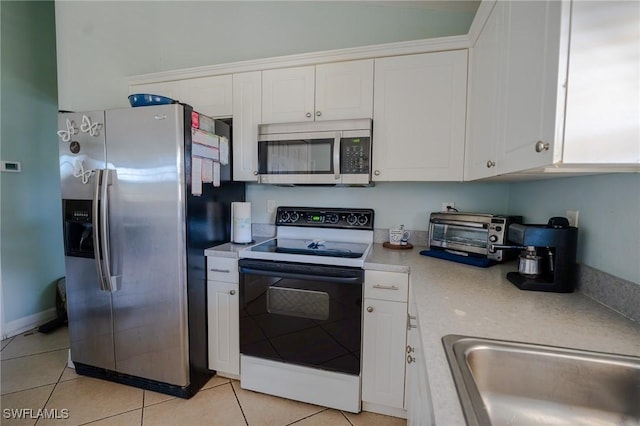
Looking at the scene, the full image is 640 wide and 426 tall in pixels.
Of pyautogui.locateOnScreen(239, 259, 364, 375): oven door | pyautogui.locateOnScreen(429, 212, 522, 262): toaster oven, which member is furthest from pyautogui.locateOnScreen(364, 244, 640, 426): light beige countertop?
pyautogui.locateOnScreen(239, 259, 364, 375): oven door

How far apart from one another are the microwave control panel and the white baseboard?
3.19 m

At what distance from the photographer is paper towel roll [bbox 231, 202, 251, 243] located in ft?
6.88

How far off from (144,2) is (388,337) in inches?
131

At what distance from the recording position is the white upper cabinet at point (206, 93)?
2098 mm

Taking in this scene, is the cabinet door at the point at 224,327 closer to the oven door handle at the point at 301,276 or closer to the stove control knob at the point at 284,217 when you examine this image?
the oven door handle at the point at 301,276

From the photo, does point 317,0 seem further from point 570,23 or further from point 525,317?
point 525,317

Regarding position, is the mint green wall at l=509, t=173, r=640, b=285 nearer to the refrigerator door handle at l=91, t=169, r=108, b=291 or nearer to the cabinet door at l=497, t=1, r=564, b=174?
the cabinet door at l=497, t=1, r=564, b=174

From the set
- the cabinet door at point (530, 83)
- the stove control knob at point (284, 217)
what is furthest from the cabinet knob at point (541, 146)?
the stove control knob at point (284, 217)

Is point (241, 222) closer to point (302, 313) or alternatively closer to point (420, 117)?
point (302, 313)

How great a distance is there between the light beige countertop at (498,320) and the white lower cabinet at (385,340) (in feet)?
0.83

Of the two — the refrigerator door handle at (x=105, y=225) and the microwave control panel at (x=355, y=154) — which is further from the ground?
the microwave control panel at (x=355, y=154)

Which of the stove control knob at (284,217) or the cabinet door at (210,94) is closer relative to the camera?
the cabinet door at (210,94)

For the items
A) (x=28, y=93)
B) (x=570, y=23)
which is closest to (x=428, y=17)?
(x=570, y=23)

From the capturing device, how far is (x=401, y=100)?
1.81 meters
